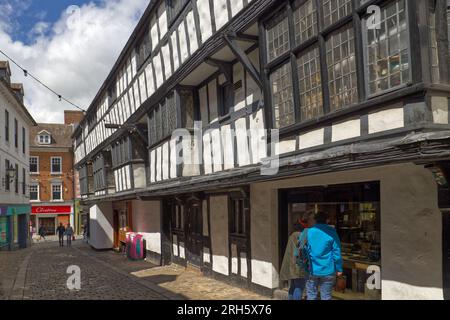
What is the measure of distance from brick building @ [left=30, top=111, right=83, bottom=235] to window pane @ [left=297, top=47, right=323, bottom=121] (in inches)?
1611

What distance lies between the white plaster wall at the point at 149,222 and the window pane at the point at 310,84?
10.2m

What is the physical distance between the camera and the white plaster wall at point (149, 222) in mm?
16361

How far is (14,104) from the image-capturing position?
81.0ft

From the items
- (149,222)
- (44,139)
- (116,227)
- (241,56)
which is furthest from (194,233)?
(44,139)

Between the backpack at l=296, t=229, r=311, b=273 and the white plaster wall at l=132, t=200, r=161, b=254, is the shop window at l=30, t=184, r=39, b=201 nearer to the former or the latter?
the white plaster wall at l=132, t=200, r=161, b=254

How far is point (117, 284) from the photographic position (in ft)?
Answer: 38.9

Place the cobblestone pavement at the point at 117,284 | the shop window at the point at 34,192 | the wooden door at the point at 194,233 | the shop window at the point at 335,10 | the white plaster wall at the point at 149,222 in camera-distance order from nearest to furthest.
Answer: the shop window at the point at 335,10
the cobblestone pavement at the point at 117,284
the wooden door at the point at 194,233
the white plaster wall at the point at 149,222
the shop window at the point at 34,192

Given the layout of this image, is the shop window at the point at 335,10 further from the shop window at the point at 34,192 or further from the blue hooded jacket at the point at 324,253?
the shop window at the point at 34,192

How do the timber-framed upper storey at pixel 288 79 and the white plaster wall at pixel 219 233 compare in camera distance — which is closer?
the timber-framed upper storey at pixel 288 79

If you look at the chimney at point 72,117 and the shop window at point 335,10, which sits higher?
the chimney at point 72,117

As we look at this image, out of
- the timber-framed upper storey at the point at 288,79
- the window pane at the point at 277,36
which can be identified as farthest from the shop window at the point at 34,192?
the window pane at the point at 277,36
